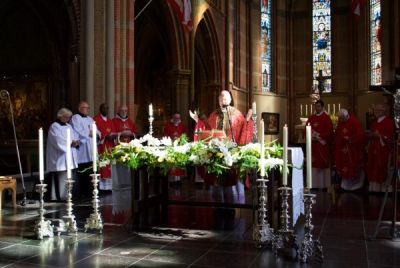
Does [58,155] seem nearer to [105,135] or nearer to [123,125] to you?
[105,135]

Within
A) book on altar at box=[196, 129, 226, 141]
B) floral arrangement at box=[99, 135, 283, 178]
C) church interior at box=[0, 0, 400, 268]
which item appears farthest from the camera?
book on altar at box=[196, 129, 226, 141]

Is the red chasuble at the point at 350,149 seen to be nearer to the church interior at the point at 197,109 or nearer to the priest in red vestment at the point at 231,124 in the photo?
the church interior at the point at 197,109

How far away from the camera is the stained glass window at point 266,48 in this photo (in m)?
27.1

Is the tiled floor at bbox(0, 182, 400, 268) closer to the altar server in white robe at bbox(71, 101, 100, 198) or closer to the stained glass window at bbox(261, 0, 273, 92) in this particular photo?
the altar server in white robe at bbox(71, 101, 100, 198)

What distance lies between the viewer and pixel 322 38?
1075 inches

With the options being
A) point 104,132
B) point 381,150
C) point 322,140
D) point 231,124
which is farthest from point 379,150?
point 104,132

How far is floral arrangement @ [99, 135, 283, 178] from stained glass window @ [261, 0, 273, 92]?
21.0 m

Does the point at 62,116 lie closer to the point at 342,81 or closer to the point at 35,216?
the point at 35,216

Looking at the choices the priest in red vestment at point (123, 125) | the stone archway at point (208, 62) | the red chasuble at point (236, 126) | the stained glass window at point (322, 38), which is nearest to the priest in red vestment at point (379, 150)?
the red chasuble at point (236, 126)

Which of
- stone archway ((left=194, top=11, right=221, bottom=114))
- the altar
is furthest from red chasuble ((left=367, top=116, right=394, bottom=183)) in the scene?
stone archway ((left=194, top=11, right=221, bottom=114))

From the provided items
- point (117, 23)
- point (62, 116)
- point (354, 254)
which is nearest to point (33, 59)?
point (117, 23)

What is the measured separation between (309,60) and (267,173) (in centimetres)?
2284

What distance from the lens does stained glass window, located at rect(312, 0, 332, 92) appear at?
27125mm

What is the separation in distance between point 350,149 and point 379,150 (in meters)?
0.67
